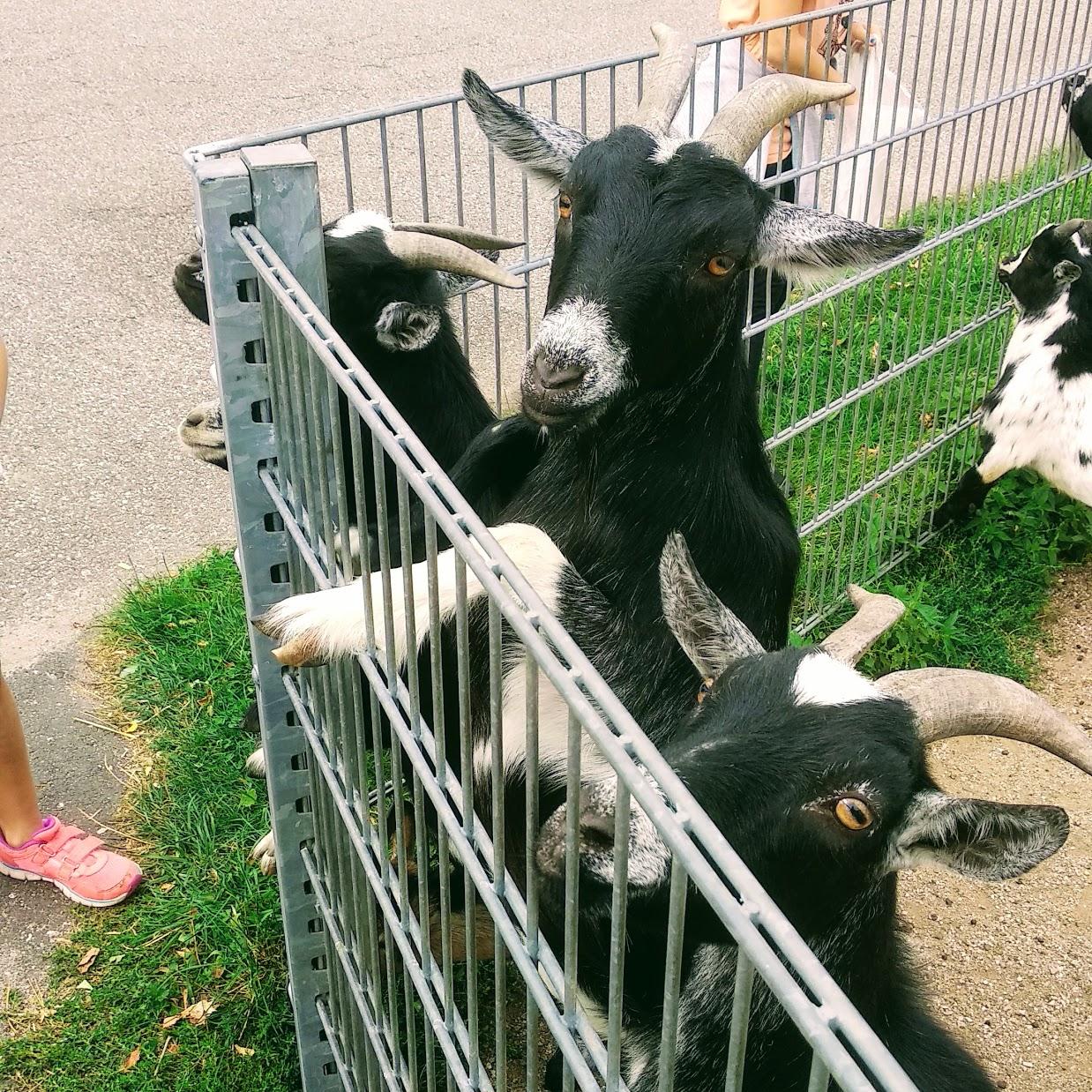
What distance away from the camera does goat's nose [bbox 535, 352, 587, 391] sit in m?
2.50

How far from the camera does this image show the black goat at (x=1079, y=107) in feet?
15.3

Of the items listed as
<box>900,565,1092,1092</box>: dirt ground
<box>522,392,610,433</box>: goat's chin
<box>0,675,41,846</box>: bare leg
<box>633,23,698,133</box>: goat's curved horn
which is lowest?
<box>900,565,1092,1092</box>: dirt ground

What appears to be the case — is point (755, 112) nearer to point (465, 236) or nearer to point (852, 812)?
point (465, 236)

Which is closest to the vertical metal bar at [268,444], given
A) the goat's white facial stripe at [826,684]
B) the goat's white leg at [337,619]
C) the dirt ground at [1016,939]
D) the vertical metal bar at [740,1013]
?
the goat's white leg at [337,619]

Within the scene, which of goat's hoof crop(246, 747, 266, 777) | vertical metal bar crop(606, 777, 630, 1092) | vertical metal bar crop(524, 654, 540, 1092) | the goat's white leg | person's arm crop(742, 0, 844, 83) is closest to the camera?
vertical metal bar crop(606, 777, 630, 1092)

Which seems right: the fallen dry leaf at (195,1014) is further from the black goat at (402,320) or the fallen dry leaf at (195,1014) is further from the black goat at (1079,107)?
the black goat at (1079,107)

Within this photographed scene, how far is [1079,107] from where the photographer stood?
4.70m

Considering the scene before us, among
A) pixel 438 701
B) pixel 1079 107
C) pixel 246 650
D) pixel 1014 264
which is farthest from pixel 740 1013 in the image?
pixel 1079 107

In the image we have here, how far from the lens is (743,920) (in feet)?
3.43

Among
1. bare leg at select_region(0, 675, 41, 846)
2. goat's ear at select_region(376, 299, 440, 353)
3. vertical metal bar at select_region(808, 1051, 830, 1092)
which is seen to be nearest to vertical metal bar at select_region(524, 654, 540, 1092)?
vertical metal bar at select_region(808, 1051, 830, 1092)

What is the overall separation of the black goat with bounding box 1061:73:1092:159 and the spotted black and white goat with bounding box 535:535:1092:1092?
3108 mm

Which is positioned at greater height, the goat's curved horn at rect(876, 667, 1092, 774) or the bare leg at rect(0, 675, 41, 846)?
the goat's curved horn at rect(876, 667, 1092, 774)

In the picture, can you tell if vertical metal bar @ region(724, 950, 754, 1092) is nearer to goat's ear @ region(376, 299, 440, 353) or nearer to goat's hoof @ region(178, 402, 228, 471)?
goat's ear @ region(376, 299, 440, 353)

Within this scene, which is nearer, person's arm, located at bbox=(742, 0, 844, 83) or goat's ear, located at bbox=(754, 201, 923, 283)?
goat's ear, located at bbox=(754, 201, 923, 283)
